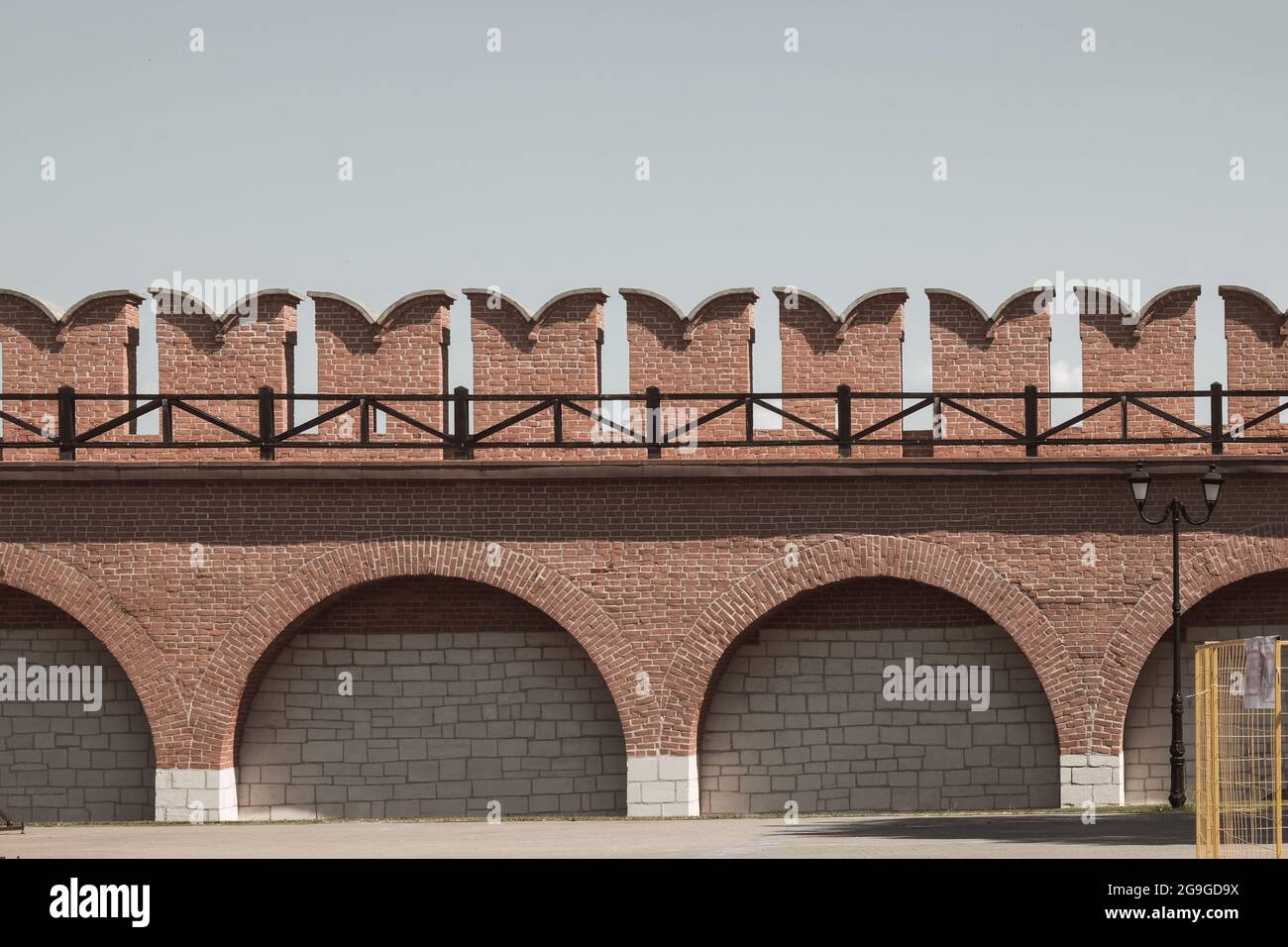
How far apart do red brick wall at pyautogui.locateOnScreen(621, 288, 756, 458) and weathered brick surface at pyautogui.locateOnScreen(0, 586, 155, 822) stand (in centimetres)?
651

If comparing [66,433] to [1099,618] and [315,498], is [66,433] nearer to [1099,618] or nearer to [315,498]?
[315,498]

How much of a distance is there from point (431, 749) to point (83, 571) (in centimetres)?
411

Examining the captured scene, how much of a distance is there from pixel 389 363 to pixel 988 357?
20.7 ft

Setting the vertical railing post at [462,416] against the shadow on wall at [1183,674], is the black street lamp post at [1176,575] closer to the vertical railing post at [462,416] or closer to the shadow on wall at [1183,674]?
the shadow on wall at [1183,674]

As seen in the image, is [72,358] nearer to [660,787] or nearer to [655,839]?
[660,787]

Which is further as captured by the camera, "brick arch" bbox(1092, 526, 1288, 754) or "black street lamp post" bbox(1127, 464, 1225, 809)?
"brick arch" bbox(1092, 526, 1288, 754)

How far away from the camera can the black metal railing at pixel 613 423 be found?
67.8 feet

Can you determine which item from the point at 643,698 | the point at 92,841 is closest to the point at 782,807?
the point at 643,698

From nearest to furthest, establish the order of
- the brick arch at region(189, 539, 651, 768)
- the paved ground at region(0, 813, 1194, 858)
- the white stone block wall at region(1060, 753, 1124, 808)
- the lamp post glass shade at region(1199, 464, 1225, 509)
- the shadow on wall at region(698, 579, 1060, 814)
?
the paved ground at region(0, 813, 1194, 858)
the lamp post glass shade at region(1199, 464, 1225, 509)
the white stone block wall at region(1060, 753, 1124, 808)
the brick arch at region(189, 539, 651, 768)
the shadow on wall at region(698, 579, 1060, 814)

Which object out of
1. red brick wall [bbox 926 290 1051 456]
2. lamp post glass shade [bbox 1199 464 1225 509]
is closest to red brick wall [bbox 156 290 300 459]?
red brick wall [bbox 926 290 1051 456]

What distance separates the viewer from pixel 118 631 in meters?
20.7

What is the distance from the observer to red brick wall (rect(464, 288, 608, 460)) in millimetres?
21078

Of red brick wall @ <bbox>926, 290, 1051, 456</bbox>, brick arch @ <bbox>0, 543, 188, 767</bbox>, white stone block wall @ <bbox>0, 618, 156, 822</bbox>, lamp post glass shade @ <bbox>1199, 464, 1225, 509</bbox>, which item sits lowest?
white stone block wall @ <bbox>0, 618, 156, 822</bbox>

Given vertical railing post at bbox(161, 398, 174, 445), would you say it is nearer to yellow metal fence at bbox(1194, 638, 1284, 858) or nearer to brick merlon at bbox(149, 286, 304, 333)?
brick merlon at bbox(149, 286, 304, 333)
